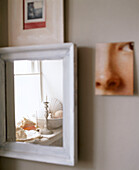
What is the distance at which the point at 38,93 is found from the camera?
1.33m

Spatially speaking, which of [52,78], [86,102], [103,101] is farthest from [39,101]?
[103,101]

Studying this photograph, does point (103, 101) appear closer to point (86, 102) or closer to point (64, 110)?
point (86, 102)

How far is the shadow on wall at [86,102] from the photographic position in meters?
1.27

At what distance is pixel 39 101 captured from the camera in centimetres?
→ 133

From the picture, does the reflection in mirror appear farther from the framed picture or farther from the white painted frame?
the framed picture

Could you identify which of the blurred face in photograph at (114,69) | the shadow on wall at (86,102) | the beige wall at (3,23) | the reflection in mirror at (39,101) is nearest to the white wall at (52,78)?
the reflection in mirror at (39,101)

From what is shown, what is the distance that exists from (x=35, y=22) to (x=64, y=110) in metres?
0.60

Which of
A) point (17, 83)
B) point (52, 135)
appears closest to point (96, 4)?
point (17, 83)

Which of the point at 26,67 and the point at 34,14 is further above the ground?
the point at 34,14

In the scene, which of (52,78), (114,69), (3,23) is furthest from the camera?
(3,23)

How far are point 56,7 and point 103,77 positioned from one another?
20.6 inches

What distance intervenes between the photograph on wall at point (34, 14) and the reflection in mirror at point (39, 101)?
239 millimetres

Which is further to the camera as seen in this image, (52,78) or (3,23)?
(3,23)

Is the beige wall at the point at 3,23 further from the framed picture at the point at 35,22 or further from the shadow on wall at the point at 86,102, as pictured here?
the shadow on wall at the point at 86,102
